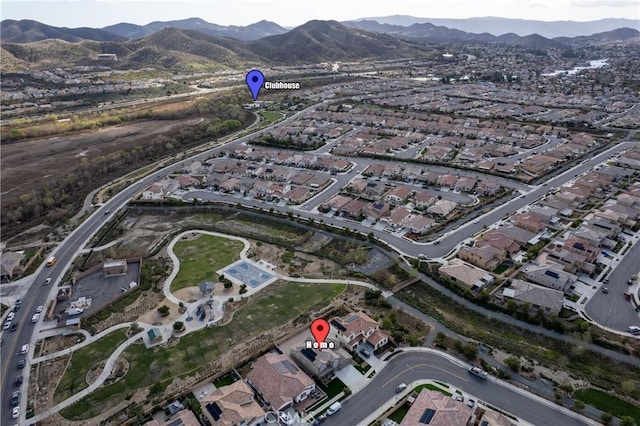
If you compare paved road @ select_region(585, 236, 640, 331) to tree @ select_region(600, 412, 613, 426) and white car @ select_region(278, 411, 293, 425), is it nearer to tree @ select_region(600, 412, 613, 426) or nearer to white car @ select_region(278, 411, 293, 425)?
tree @ select_region(600, 412, 613, 426)

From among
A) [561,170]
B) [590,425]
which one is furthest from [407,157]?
[590,425]

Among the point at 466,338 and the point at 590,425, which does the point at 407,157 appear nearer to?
the point at 466,338

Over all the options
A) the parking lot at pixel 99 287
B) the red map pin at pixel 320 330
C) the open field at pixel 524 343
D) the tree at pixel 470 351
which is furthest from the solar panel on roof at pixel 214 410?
the open field at pixel 524 343

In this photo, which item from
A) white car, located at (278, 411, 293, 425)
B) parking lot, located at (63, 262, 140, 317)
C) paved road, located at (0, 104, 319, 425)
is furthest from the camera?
parking lot, located at (63, 262, 140, 317)

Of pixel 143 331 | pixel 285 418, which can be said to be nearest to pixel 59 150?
pixel 143 331

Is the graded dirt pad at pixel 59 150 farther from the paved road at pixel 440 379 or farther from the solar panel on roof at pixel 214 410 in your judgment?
the paved road at pixel 440 379

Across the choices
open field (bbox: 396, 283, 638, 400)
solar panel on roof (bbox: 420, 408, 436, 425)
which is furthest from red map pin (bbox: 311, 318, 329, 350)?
solar panel on roof (bbox: 420, 408, 436, 425)
